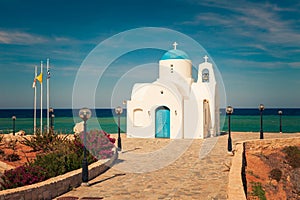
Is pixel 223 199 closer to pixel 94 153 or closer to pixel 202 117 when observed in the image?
pixel 94 153

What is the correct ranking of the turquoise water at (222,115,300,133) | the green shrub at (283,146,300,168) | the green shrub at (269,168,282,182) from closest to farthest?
1. the green shrub at (269,168,282,182)
2. the green shrub at (283,146,300,168)
3. the turquoise water at (222,115,300,133)

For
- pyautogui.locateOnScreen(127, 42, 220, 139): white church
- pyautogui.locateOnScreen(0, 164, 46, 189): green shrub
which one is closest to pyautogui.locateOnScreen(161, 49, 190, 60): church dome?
pyautogui.locateOnScreen(127, 42, 220, 139): white church

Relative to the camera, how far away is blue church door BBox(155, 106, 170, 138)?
26.2 metres

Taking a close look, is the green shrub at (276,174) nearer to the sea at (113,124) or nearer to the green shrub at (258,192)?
the green shrub at (258,192)

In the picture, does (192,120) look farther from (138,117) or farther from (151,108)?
(138,117)

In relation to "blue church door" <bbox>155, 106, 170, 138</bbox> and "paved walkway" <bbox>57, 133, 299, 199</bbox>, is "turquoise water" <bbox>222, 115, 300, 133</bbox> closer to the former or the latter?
"blue church door" <bbox>155, 106, 170, 138</bbox>

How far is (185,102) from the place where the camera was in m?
26.0

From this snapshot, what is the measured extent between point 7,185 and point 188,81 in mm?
20686

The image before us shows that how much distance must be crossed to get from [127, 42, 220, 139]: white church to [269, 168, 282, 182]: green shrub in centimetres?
677

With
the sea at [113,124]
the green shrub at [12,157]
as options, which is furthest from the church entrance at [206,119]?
the green shrub at [12,157]

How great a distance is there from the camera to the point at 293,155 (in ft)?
70.8

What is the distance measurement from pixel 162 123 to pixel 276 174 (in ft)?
32.0

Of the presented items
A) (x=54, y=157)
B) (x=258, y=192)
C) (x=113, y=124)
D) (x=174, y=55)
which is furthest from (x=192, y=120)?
(x=113, y=124)

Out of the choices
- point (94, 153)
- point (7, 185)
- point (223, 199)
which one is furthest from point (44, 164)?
point (223, 199)
